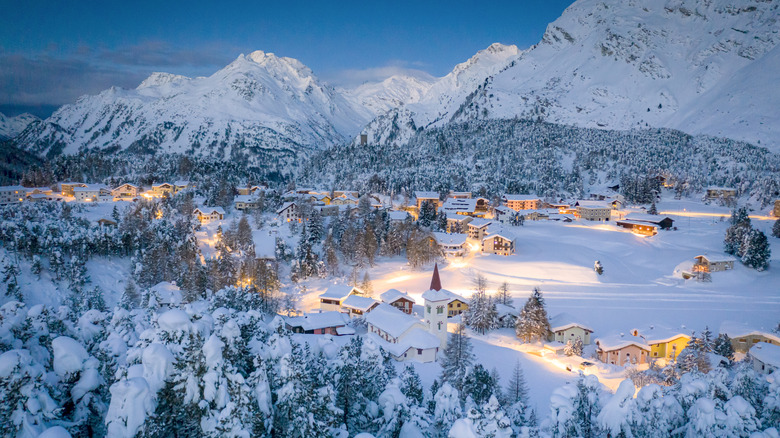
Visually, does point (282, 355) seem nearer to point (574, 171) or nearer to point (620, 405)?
point (620, 405)

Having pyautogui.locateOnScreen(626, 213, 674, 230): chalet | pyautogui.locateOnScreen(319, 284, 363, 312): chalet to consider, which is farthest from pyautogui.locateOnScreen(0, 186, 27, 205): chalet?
pyautogui.locateOnScreen(626, 213, 674, 230): chalet

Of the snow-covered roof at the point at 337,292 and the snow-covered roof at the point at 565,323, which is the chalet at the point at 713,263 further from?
the snow-covered roof at the point at 337,292

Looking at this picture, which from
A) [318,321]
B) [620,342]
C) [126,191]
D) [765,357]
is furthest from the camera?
[126,191]

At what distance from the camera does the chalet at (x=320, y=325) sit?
29219mm

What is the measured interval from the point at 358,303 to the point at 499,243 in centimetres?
2180

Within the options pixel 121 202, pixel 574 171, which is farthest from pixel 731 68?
pixel 121 202

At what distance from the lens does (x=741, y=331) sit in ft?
99.7

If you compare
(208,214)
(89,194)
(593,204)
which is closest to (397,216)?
(208,214)

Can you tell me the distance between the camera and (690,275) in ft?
143

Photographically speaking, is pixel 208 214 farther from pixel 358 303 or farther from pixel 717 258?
pixel 717 258

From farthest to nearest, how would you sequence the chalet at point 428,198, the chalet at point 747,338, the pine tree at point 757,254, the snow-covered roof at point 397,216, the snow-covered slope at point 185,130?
1. the snow-covered slope at point 185,130
2. the chalet at point 428,198
3. the snow-covered roof at point 397,216
4. the pine tree at point 757,254
5. the chalet at point 747,338

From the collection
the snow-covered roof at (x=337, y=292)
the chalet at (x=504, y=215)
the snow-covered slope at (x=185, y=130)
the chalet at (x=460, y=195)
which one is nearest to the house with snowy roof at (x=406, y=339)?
the snow-covered roof at (x=337, y=292)

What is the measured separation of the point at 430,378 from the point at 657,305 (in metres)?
24.4

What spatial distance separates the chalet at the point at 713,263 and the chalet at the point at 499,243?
1716 cm
